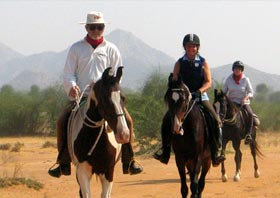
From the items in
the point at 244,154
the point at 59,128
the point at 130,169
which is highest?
the point at 59,128

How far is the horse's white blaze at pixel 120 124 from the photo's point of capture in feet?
23.9

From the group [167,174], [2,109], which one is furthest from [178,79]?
[2,109]

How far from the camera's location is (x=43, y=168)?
22.3 m

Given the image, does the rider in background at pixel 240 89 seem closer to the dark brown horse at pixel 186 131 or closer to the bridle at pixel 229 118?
the bridle at pixel 229 118

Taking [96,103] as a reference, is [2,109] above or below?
below

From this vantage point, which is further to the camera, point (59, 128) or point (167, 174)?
point (167, 174)

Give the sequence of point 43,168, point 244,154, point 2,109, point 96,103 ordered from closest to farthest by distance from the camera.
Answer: point 96,103
point 43,168
point 244,154
point 2,109

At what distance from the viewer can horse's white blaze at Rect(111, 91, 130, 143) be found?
728cm

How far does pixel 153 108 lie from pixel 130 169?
1920 centimetres

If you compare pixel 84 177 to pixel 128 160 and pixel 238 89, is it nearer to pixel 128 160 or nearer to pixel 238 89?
pixel 128 160

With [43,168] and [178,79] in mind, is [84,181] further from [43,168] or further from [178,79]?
[43,168]

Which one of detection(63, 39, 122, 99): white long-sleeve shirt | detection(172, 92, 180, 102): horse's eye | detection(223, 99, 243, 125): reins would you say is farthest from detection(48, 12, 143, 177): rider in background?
detection(223, 99, 243, 125): reins

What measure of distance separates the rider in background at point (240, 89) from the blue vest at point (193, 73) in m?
5.90

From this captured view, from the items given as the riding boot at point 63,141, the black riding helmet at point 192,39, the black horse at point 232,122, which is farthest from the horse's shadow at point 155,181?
the riding boot at point 63,141
